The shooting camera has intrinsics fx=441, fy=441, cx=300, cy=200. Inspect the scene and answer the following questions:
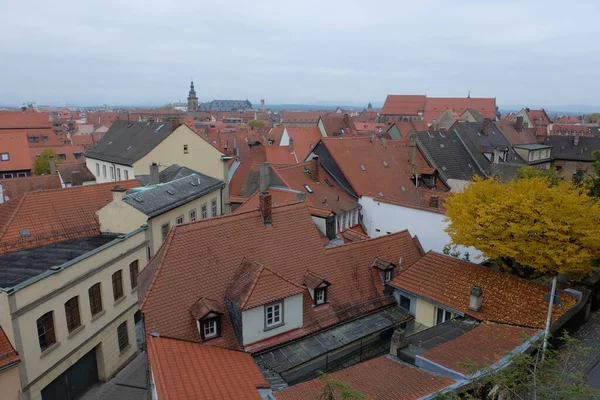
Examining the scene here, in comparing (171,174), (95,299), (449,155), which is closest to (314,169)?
(171,174)

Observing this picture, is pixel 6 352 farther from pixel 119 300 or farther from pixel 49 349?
pixel 119 300

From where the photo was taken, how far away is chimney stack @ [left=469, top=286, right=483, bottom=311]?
59.3ft

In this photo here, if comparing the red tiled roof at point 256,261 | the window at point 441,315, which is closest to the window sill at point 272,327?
the red tiled roof at point 256,261

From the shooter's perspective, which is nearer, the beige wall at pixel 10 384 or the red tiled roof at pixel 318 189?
the beige wall at pixel 10 384

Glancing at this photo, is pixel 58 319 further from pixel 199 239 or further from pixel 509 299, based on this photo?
pixel 509 299

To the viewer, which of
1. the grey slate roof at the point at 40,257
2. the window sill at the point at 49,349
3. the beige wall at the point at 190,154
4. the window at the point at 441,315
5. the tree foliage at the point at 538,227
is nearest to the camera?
the window sill at the point at 49,349

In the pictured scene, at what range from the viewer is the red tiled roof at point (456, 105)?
396ft

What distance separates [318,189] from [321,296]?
15520 mm

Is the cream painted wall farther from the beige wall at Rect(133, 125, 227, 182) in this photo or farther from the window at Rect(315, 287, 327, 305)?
the beige wall at Rect(133, 125, 227, 182)

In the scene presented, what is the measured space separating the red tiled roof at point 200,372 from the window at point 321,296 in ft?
13.7

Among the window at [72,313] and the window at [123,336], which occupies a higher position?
the window at [72,313]

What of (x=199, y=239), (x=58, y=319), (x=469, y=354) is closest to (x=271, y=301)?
(x=199, y=239)

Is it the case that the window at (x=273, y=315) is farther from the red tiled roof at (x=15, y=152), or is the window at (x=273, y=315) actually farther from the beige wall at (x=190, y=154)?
the red tiled roof at (x=15, y=152)

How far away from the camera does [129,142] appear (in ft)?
148
